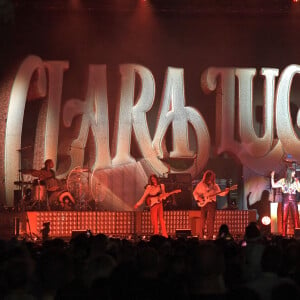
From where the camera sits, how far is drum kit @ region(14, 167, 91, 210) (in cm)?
1781

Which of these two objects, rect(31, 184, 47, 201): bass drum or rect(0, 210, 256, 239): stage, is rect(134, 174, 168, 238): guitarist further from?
rect(31, 184, 47, 201): bass drum

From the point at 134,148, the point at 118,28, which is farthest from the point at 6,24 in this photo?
the point at 134,148

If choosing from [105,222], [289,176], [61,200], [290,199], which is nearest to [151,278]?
[105,222]

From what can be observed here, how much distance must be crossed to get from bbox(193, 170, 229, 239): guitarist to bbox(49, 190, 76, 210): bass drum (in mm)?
2676

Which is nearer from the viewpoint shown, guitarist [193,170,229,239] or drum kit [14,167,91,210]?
guitarist [193,170,229,239]

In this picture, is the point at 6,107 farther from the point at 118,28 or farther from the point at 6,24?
the point at 118,28

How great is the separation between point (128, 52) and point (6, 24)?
2.93 m

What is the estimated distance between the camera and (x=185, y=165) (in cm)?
2061

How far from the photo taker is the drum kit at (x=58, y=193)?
1781 cm

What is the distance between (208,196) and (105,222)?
7.40 ft

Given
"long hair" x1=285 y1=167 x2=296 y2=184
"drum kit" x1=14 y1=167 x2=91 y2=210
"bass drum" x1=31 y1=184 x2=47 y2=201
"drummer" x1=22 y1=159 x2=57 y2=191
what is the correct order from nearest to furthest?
"bass drum" x1=31 y1=184 x2=47 y2=201, "drum kit" x1=14 y1=167 x2=91 y2=210, "drummer" x1=22 y1=159 x2=57 y2=191, "long hair" x1=285 y1=167 x2=296 y2=184

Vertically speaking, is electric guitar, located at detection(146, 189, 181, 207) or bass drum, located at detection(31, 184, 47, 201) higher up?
bass drum, located at detection(31, 184, 47, 201)

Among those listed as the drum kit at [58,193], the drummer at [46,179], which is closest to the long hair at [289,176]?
the drum kit at [58,193]

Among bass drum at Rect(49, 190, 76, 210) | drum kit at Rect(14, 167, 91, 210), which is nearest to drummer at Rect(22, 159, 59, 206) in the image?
drum kit at Rect(14, 167, 91, 210)
